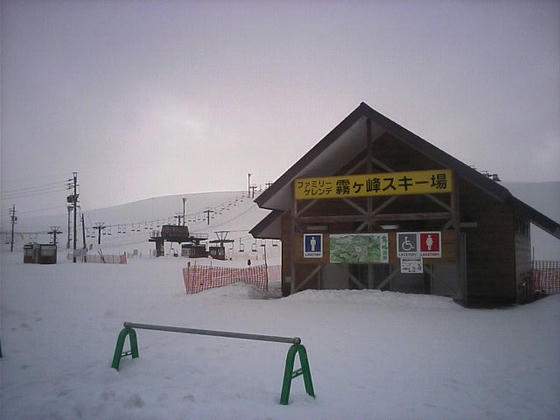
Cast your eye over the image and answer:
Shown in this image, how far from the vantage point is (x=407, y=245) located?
14.2 metres

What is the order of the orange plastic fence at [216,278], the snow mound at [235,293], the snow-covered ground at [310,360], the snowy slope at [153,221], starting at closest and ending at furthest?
the snow-covered ground at [310,360] < the snow mound at [235,293] < the orange plastic fence at [216,278] < the snowy slope at [153,221]

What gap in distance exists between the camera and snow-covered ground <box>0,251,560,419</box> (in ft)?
18.6

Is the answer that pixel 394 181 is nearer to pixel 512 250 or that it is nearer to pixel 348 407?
pixel 512 250

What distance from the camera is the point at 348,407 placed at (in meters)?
5.73

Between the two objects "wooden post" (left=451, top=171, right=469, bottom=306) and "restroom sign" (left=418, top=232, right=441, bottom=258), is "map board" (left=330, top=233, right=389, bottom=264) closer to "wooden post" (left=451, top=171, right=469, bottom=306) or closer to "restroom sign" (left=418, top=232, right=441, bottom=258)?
"restroom sign" (left=418, top=232, right=441, bottom=258)

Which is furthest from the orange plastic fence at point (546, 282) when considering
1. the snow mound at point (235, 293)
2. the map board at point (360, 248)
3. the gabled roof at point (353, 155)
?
the snow mound at point (235, 293)

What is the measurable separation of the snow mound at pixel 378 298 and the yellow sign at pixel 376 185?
3.18 meters

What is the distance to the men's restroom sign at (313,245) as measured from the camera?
15453 millimetres

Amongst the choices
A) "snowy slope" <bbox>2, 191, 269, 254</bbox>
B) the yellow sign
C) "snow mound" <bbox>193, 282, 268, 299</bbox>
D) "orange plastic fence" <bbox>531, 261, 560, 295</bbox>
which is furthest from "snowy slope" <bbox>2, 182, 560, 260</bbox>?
"snow mound" <bbox>193, 282, 268, 299</bbox>

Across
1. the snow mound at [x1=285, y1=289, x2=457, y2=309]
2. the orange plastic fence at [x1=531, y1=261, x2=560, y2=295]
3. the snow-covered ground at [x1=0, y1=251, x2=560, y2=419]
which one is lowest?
the orange plastic fence at [x1=531, y1=261, x2=560, y2=295]

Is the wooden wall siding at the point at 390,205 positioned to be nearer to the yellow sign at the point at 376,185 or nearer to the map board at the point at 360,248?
the yellow sign at the point at 376,185

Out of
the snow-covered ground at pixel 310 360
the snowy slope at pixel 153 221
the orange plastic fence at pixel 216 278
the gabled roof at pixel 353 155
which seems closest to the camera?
the snow-covered ground at pixel 310 360

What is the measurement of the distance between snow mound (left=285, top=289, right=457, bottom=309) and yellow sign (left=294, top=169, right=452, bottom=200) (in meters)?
3.18

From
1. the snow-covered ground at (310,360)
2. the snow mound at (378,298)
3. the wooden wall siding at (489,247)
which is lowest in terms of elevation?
the snow-covered ground at (310,360)
